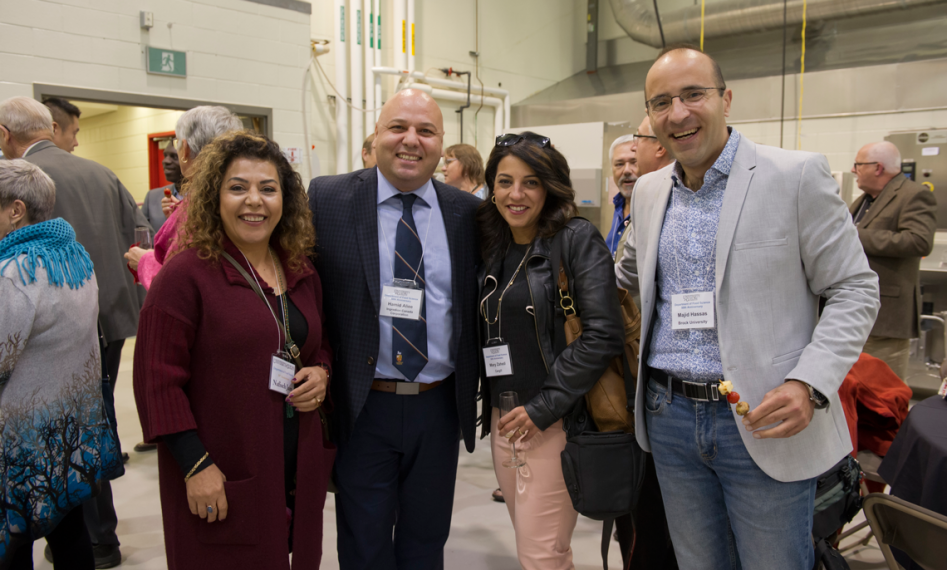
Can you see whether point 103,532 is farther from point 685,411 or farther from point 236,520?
point 685,411

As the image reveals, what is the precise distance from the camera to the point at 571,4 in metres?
9.43

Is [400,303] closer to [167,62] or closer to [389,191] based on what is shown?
[389,191]

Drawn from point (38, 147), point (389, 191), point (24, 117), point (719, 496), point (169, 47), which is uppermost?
point (169, 47)

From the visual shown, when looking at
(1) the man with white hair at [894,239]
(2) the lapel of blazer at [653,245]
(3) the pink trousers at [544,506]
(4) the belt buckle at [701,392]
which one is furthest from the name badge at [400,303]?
(1) the man with white hair at [894,239]

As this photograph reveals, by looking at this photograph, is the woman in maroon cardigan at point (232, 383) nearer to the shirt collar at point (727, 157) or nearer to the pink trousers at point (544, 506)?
the pink trousers at point (544, 506)

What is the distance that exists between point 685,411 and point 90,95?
546 centimetres

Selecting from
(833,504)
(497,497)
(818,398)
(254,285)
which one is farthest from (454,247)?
(497,497)

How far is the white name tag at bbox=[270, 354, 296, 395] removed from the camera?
5.33 feet

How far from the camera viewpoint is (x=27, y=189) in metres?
1.95

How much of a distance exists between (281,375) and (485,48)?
7745mm

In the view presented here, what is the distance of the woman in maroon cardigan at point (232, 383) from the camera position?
5.01 ft

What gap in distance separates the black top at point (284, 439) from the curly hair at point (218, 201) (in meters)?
0.14

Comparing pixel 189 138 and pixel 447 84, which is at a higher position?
pixel 447 84

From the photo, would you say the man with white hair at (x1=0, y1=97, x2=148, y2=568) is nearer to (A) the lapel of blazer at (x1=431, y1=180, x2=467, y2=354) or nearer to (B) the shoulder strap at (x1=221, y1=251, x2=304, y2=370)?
(B) the shoulder strap at (x1=221, y1=251, x2=304, y2=370)
